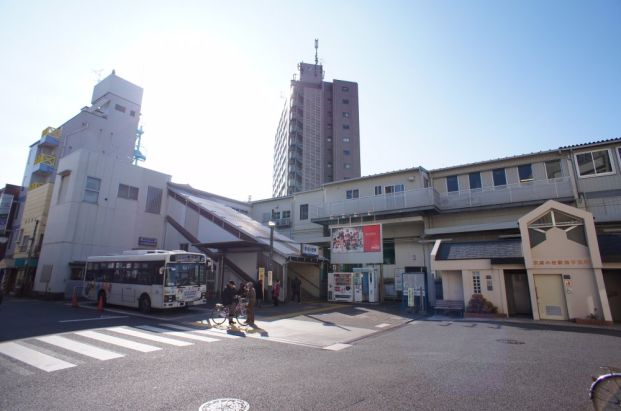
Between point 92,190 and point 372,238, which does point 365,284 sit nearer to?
point 372,238

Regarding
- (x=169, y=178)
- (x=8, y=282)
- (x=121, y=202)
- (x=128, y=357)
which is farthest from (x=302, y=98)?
(x=128, y=357)

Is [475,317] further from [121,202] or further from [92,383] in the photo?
[121,202]

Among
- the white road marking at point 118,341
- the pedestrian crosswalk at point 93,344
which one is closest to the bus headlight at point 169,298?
the pedestrian crosswalk at point 93,344

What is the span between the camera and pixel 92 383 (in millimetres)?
5910

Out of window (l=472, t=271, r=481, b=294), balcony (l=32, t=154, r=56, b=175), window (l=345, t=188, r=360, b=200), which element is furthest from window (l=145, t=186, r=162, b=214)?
window (l=472, t=271, r=481, b=294)

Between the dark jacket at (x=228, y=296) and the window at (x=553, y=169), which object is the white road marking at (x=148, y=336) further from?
the window at (x=553, y=169)

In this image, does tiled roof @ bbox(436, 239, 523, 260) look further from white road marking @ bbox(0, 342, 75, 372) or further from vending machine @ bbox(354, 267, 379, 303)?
white road marking @ bbox(0, 342, 75, 372)

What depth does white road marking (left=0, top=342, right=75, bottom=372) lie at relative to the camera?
694 centimetres

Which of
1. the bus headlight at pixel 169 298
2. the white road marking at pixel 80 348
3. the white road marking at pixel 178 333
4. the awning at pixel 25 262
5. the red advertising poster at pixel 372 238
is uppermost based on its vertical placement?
the red advertising poster at pixel 372 238

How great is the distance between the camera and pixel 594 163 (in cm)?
2183

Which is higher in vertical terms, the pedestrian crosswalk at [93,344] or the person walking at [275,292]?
the person walking at [275,292]

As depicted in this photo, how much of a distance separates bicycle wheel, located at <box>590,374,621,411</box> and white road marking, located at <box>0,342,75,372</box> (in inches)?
379

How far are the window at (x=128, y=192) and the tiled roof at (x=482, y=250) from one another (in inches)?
1070

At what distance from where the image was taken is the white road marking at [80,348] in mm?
7871
